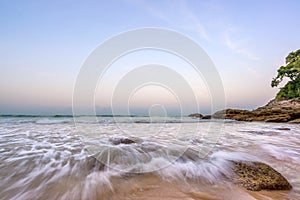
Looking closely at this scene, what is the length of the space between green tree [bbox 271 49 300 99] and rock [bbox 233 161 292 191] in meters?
38.4

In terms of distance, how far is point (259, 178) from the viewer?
209 cm

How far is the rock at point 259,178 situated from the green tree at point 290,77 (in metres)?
38.4

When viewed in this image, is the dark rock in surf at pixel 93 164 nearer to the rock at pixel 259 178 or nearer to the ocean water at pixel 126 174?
the ocean water at pixel 126 174

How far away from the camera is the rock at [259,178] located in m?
1.94

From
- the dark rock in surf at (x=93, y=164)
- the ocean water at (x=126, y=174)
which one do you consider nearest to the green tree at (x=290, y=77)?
the ocean water at (x=126, y=174)

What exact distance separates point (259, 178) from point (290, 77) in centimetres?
4014

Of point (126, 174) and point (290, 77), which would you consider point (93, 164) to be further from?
point (290, 77)

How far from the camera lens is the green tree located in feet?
100

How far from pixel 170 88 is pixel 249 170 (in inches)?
173

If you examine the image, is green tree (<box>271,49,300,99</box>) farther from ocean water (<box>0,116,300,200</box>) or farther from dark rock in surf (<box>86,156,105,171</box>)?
dark rock in surf (<box>86,156,105,171</box>)

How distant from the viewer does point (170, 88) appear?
6.40m

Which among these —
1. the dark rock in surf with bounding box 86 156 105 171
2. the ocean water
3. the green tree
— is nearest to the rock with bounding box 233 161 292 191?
the ocean water

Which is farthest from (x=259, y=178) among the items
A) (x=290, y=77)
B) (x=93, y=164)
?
(x=290, y=77)

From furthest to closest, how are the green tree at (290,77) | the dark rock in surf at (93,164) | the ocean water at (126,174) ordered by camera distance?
the green tree at (290,77) < the dark rock in surf at (93,164) < the ocean water at (126,174)
